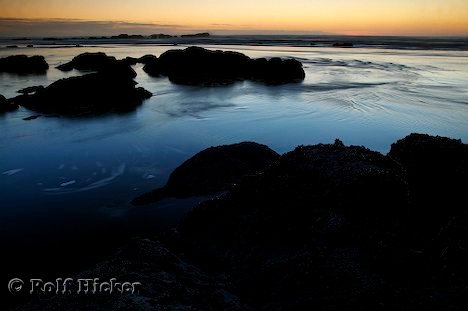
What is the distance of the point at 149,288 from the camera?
11.0ft

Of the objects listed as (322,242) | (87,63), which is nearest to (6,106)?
(322,242)

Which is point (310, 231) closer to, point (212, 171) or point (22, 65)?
point (212, 171)

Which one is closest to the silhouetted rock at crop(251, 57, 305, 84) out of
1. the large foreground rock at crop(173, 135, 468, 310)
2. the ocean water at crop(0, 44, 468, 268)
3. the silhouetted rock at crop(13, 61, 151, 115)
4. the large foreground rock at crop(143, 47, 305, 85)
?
the large foreground rock at crop(143, 47, 305, 85)

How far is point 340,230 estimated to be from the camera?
3844 millimetres

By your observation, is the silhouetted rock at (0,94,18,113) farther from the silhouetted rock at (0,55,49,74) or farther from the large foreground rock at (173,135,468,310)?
the silhouetted rock at (0,55,49,74)

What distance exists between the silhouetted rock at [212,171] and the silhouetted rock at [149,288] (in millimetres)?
3114

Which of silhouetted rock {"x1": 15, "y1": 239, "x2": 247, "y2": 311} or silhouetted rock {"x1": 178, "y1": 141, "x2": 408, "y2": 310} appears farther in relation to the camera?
silhouetted rock {"x1": 178, "y1": 141, "x2": 408, "y2": 310}

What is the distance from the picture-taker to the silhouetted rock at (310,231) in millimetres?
3340

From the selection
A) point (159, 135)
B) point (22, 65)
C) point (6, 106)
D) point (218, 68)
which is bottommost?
point (159, 135)

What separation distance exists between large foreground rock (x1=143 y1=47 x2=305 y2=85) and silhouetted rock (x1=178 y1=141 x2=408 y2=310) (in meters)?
21.9

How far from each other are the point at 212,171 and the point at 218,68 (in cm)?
2298

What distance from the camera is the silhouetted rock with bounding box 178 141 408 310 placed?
11.0ft

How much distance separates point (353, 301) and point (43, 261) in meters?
4.50

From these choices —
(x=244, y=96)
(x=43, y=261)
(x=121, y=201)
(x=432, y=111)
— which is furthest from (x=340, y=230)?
(x=244, y=96)
